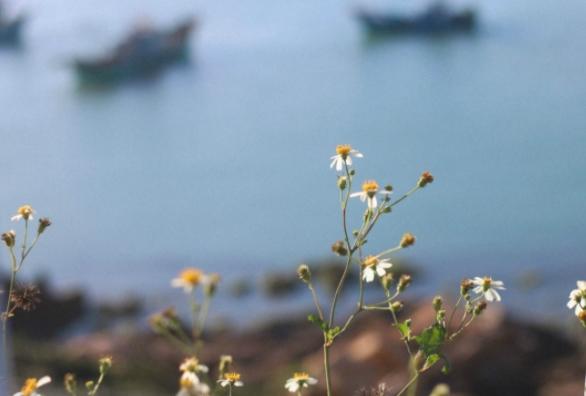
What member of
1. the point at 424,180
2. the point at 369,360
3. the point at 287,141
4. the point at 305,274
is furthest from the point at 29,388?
the point at 287,141

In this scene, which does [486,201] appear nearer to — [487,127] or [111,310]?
[487,127]

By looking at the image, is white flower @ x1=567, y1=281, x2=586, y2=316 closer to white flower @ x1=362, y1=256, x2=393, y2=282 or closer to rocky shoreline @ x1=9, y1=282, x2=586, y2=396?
white flower @ x1=362, y1=256, x2=393, y2=282

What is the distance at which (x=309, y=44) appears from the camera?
1070 centimetres

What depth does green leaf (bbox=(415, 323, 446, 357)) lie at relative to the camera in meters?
0.59

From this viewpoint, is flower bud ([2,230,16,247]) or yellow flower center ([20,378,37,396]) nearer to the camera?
yellow flower center ([20,378,37,396])

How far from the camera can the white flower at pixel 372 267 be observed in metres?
0.62

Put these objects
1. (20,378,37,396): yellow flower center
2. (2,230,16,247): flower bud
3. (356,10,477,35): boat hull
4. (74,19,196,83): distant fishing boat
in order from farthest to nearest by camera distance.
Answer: (74,19,196,83): distant fishing boat, (356,10,477,35): boat hull, (2,230,16,247): flower bud, (20,378,37,396): yellow flower center

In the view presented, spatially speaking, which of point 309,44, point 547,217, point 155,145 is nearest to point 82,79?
point 155,145

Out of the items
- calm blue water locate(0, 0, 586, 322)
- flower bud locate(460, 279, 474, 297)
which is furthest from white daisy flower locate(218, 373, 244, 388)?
calm blue water locate(0, 0, 586, 322)

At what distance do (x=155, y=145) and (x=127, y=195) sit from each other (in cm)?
111

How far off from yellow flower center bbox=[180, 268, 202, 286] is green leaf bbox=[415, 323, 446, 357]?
141 millimetres

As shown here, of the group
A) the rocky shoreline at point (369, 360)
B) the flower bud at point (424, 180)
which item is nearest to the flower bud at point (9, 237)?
the flower bud at point (424, 180)

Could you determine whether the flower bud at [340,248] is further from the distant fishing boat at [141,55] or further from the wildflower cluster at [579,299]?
the distant fishing boat at [141,55]

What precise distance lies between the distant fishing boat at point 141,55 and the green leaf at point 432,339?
421 inches
